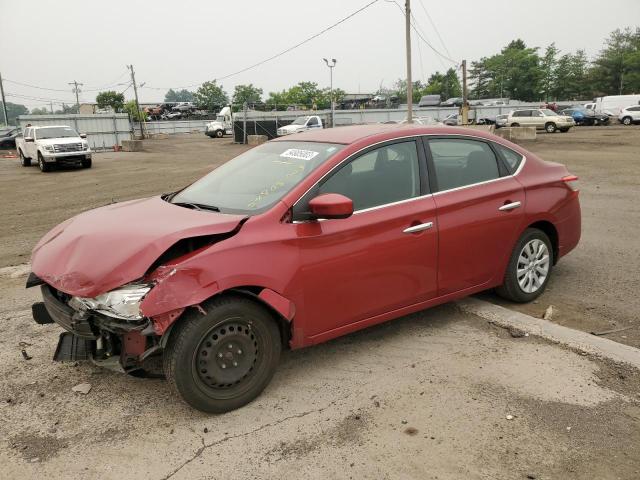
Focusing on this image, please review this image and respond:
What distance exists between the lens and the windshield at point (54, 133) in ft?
65.8

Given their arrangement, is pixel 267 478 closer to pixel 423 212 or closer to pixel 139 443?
pixel 139 443

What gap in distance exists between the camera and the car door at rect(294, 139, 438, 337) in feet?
11.2

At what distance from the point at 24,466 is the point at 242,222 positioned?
179 cm

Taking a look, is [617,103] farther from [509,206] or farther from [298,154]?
[298,154]

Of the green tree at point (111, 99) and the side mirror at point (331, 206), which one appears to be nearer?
the side mirror at point (331, 206)

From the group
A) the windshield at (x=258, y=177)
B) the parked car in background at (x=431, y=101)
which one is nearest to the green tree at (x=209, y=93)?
the parked car in background at (x=431, y=101)

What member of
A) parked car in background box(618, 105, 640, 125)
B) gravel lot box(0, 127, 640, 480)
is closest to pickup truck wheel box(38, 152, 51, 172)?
gravel lot box(0, 127, 640, 480)

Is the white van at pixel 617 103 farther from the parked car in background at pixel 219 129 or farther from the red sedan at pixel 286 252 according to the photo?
the red sedan at pixel 286 252

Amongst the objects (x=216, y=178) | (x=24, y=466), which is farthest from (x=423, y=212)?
(x=24, y=466)

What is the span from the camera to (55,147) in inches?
751

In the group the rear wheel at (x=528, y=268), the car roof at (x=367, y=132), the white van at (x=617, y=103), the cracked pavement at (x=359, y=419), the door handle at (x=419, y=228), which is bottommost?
the cracked pavement at (x=359, y=419)

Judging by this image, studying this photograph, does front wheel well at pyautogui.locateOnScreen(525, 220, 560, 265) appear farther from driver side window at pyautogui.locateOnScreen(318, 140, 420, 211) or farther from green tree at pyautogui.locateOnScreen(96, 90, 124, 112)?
green tree at pyautogui.locateOnScreen(96, 90, 124, 112)

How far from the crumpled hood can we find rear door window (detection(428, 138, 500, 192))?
1.72 metres

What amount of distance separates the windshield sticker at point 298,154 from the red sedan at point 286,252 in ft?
0.10
